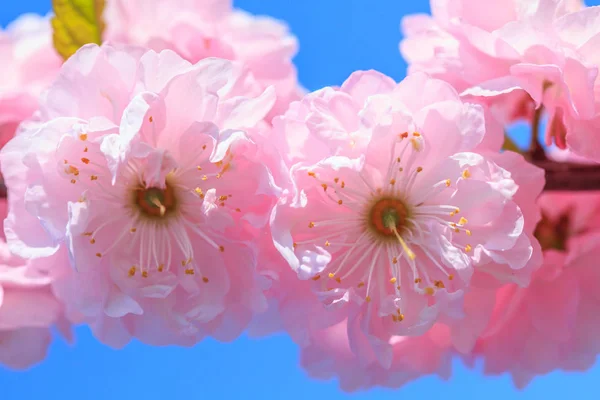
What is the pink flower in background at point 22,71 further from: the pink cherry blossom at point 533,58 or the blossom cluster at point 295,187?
the pink cherry blossom at point 533,58

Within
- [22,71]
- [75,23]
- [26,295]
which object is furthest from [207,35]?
[26,295]

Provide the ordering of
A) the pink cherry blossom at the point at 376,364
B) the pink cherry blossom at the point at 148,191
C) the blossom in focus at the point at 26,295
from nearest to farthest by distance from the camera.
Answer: the pink cherry blossom at the point at 148,191
the blossom in focus at the point at 26,295
the pink cherry blossom at the point at 376,364

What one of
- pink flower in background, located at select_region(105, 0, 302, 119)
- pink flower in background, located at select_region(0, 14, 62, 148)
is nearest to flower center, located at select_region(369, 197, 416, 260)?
pink flower in background, located at select_region(105, 0, 302, 119)

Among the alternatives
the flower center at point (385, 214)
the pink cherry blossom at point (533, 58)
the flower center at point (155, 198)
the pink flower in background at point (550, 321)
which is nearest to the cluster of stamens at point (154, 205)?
the flower center at point (155, 198)

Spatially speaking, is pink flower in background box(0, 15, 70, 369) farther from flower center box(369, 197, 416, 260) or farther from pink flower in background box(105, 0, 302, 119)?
flower center box(369, 197, 416, 260)

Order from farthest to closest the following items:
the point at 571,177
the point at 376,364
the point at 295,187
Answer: the point at 376,364 < the point at 571,177 < the point at 295,187

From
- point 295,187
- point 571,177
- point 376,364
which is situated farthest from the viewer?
point 376,364

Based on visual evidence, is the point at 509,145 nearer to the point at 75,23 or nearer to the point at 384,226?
the point at 384,226
